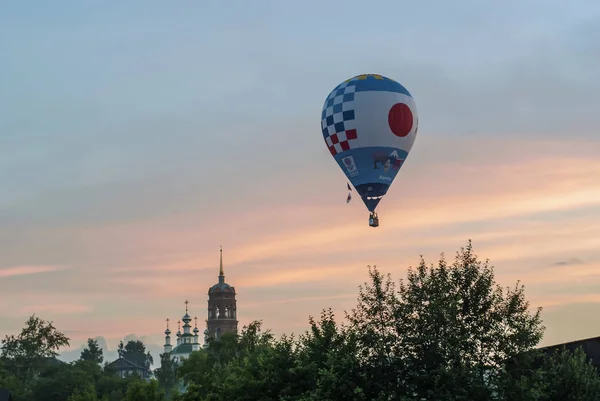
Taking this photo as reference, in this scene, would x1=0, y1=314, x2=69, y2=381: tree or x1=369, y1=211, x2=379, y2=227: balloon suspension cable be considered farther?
x1=0, y1=314, x2=69, y2=381: tree

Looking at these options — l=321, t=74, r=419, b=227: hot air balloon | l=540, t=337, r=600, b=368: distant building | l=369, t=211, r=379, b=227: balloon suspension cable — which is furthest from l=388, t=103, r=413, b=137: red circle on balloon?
l=540, t=337, r=600, b=368: distant building

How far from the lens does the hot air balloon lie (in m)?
72.2

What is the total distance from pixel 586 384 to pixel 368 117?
33932 mm

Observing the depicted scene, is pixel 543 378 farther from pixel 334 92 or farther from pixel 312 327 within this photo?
pixel 334 92

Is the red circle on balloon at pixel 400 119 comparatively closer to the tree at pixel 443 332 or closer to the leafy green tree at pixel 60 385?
the tree at pixel 443 332

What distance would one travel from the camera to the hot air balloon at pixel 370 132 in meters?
72.2

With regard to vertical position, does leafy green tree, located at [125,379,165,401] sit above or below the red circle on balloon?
below

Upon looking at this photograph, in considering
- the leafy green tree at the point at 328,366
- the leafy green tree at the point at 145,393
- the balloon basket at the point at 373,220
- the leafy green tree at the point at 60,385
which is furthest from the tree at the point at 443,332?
the leafy green tree at the point at 60,385

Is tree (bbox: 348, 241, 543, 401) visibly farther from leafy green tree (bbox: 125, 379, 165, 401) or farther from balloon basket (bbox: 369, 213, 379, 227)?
leafy green tree (bbox: 125, 379, 165, 401)

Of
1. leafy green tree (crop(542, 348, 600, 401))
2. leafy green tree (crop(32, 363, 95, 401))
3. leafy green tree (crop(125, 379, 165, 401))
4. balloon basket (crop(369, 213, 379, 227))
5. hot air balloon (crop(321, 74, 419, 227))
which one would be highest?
hot air balloon (crop(321, 74, 419, 227))

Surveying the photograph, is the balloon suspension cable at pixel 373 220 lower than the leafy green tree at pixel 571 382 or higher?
higher

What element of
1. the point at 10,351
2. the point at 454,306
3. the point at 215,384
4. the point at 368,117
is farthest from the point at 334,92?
the point at 10,351

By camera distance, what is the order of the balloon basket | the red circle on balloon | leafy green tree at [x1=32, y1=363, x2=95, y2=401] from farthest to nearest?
leafy green tree at [x1=32, y1=363, x2=95, y2=401] < the red circle on balloon < the balloon basket

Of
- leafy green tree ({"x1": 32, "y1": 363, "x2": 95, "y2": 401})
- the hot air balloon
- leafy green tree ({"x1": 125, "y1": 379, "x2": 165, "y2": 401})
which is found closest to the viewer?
the hot air balloon
